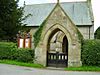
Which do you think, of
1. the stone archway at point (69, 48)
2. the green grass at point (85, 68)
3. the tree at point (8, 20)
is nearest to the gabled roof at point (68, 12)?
the tree at point (8, 20)

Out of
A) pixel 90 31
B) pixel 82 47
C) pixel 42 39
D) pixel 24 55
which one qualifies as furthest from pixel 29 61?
pixel 90 31

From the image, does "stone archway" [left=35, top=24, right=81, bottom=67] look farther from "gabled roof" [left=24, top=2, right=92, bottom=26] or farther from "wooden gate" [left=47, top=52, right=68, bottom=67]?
"gabled roof" [left=24, top=2, right=92, bottom=26]

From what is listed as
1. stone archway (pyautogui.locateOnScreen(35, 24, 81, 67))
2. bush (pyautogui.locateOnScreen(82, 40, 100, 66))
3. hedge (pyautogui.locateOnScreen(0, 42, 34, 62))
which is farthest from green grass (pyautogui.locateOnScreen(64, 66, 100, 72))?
hedge (pyautogui.locateOnScreen(0, 42, 34, 62))

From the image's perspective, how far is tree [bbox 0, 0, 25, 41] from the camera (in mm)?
31348

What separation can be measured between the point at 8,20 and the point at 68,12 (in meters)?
16.6

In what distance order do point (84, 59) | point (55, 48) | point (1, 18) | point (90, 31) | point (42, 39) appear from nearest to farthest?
point (84, 59), point (42, 39), point (1, 18), point (90, 31), point (55, 48)

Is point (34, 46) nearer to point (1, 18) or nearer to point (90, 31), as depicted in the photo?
point (1, 18)

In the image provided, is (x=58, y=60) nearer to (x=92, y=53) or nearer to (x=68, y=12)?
(x=92, y=53)

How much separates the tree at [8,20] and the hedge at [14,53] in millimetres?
4033

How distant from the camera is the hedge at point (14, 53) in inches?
1025

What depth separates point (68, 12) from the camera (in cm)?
4625

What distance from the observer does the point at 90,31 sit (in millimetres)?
42375

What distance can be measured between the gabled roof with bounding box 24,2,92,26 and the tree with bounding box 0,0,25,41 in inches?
428

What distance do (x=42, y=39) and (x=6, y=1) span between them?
27.8 feet
